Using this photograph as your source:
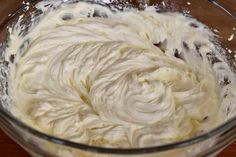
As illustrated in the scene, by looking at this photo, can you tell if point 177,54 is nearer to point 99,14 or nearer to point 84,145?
point 99,14

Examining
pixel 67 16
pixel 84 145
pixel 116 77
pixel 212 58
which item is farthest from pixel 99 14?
pixel 84 145

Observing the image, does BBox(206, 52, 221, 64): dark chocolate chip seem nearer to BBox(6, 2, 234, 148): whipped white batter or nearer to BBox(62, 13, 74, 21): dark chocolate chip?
BBox(6, 2, 234, 148): whipped white batter

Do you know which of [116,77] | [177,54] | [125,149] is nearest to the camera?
[125,149]

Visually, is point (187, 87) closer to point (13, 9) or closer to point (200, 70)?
point (200, 70)

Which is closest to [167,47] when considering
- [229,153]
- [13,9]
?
[229,153]

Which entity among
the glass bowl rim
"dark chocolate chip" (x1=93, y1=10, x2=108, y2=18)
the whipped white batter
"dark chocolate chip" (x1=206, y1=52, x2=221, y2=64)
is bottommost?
the whipped white batter

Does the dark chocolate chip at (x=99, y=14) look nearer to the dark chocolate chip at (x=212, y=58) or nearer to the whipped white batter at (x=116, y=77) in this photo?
the whipped white batter at (x=116, y=77)

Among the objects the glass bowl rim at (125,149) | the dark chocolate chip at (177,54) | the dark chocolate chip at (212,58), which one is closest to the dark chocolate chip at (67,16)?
the dark chocolate chip at (177,54)

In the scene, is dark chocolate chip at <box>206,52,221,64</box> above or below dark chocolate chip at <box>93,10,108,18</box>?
below

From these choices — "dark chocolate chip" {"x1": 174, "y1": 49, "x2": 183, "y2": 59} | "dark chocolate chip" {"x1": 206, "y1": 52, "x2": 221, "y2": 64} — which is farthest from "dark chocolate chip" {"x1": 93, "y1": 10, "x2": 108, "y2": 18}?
"dark chocolate chip" {"x1": 206, "y1": 52, "x2": 221, "y2": 64}
